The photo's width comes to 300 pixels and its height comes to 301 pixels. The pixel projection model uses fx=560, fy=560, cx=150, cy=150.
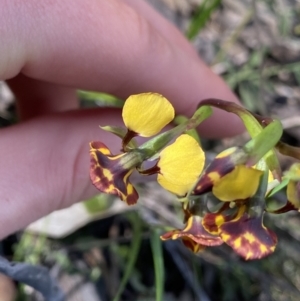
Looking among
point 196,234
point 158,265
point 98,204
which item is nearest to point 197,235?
point 196,234

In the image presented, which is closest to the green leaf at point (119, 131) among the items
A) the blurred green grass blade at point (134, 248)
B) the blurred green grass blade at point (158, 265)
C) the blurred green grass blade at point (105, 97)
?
the blurred green grass blade at point (158, 265)

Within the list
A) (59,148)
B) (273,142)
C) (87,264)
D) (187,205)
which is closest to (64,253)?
(87,264)

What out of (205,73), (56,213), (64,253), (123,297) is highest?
(205,73)

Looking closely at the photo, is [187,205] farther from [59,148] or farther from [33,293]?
[33,293]

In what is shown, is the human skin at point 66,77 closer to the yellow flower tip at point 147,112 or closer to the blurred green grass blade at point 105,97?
the blurred green grass blade at point 105,97

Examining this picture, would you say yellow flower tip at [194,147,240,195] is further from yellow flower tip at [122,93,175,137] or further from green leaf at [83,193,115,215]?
green leaf at [83,193,115,215]

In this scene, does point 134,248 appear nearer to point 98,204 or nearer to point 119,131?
point 98,204

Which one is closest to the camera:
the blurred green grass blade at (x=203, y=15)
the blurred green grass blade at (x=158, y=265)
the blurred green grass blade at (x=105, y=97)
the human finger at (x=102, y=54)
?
the human finger at (x=102, y=54)

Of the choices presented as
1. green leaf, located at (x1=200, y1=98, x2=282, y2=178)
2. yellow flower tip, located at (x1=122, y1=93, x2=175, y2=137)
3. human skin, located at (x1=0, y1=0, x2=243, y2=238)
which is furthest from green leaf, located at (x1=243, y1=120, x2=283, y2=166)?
human skin, located at (x1=0, y1=0, x2=243, y2=238)
